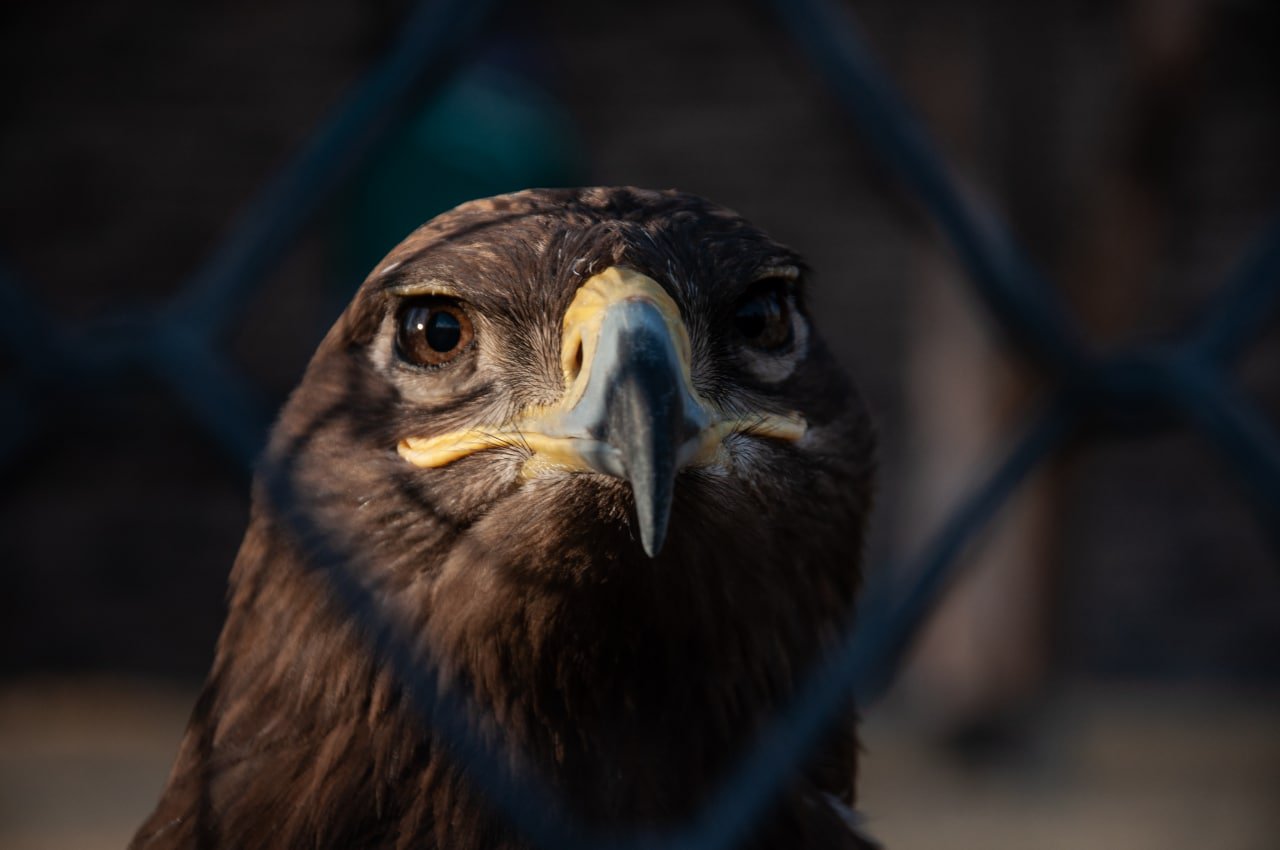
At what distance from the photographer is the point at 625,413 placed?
111 cm

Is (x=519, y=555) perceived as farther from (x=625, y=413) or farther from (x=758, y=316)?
(x=758, y=316)

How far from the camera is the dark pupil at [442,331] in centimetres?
139

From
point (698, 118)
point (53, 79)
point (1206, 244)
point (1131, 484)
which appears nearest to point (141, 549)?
point (53, 79)

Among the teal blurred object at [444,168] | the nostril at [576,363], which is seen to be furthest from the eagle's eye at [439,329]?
the teal blurred object at [444,168]

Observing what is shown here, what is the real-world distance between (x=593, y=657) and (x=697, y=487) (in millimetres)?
215

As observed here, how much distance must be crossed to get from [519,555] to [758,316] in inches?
14.1

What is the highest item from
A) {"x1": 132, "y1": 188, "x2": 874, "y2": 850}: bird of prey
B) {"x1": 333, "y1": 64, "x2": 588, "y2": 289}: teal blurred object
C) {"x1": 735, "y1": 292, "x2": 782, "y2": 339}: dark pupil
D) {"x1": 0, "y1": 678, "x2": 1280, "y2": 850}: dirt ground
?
{"x1": 333, "y1": 64, "x2": 588, "y2": 289}: teal blurred object

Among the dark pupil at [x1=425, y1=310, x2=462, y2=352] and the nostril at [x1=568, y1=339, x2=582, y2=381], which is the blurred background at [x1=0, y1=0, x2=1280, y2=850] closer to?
the dark pupil at [x1=425, y1=310, x2=462, y2=352]

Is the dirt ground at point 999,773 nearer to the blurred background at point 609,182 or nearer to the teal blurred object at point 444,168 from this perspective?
the blurred background at point 609,182

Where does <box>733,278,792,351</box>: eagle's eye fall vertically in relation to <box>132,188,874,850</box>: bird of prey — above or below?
above

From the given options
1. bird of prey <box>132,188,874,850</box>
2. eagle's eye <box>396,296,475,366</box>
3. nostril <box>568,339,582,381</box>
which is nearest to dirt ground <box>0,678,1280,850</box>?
bird of prey <box>132,188,874,850</box>

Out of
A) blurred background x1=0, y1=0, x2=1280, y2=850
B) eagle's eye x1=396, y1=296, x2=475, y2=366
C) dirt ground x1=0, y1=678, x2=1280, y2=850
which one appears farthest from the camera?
blurred background x1=0, y1=0, x2=1280, y2=850

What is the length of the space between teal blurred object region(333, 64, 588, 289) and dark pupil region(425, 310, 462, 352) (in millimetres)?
1899

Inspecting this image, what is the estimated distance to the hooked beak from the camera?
1081 millimetres
